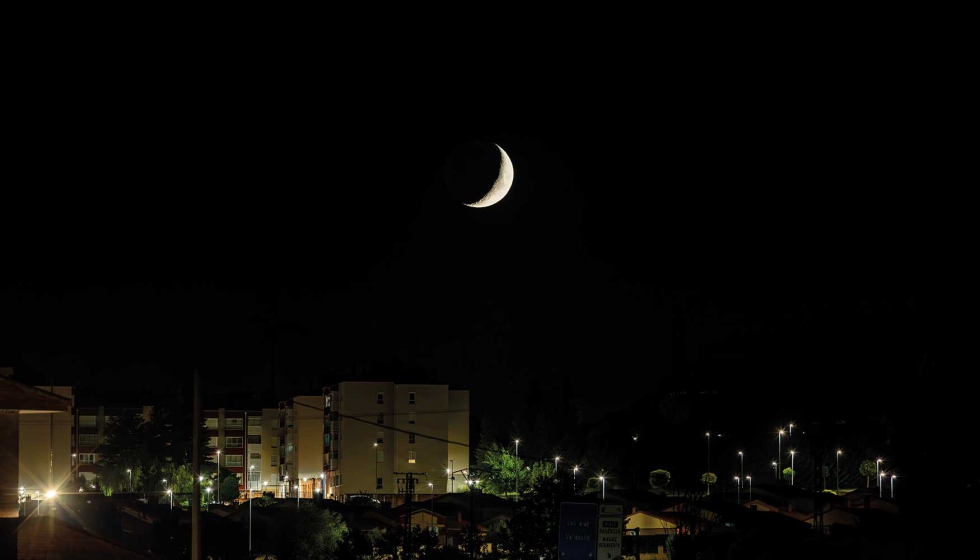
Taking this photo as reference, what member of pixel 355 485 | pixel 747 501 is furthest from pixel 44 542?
pixel 355 485

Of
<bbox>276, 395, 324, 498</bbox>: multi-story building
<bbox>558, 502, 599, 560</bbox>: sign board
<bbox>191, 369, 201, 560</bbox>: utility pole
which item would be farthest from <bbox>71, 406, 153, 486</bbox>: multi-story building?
<bbox>558, 502, 599, 560</bbox>: sign board

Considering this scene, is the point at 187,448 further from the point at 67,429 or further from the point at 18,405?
the point at 18,405

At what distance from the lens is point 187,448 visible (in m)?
106

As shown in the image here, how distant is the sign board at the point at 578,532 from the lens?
18.6 metres

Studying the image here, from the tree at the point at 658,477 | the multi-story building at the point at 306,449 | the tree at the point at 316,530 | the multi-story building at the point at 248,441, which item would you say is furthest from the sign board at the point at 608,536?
the multi-story building at the point at 248,441

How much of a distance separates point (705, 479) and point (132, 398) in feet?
288

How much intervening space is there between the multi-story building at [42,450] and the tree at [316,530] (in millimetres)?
42007

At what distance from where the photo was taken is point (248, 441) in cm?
12756

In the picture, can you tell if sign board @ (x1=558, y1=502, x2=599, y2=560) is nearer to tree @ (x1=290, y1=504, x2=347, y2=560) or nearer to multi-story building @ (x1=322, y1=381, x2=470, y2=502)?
tree @ (x1=290, y1=504, x2=347, y2=560)

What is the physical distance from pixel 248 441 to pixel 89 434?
18.8 metres

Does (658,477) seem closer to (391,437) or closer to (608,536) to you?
(391,437)

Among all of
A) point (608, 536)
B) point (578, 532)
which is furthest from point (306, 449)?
point (608, 536)

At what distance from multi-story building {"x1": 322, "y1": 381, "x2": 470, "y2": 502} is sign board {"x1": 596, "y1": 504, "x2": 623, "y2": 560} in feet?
263

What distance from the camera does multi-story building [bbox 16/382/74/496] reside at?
88250mm
